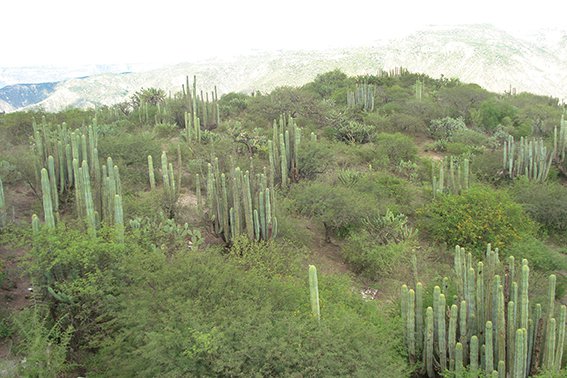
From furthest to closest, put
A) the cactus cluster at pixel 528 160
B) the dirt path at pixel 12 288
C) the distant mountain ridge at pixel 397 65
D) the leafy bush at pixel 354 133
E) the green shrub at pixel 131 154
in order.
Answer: the distant mountain ridge at pixel 397 65
the leafy bush at pixel 354 133
the cactus cluster at pixel 528 160
the green shrub at pixel 131 154
the dirt path at pixel 12 288

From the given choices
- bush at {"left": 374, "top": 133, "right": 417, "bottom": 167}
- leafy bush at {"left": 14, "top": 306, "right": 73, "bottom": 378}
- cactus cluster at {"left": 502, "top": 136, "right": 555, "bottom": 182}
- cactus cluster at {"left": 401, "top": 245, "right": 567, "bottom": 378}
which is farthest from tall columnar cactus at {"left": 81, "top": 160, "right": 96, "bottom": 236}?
cactus cluster at {"left": 502, "top": 136, "right": 555, "bottom": 182}

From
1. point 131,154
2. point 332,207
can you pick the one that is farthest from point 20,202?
point 332,207

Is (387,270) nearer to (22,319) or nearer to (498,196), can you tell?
(498,196)

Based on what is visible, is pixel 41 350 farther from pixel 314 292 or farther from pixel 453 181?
pixel 453 181

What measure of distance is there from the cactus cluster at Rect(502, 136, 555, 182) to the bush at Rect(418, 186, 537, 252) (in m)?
3.89

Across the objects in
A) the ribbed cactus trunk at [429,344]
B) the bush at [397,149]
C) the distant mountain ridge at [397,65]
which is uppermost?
the distant mountain ridge at [397,65]

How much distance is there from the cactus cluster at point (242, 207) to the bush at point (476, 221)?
582 cm

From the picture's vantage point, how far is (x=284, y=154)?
16.6 metres

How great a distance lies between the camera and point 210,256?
32.3ft

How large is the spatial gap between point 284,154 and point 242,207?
445cm

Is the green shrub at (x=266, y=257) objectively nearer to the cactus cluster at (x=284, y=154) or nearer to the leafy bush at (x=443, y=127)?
the cactus cluster at (x=284, y=154)

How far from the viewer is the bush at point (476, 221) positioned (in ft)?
48.1

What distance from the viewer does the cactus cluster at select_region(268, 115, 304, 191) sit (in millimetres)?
16680

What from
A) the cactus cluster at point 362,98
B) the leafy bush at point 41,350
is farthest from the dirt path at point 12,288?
the cactus cluster at point 362,98
